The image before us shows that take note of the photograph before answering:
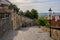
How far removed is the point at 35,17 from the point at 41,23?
5596 millimetres

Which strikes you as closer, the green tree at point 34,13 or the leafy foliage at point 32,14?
the leafy foliage at point 32,14

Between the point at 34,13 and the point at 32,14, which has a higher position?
the point at 34,13

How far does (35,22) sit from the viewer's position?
95.8 feet

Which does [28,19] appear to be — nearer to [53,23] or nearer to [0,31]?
[53,23]

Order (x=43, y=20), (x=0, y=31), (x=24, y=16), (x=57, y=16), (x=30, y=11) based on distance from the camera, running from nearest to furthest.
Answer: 1. (x=0, y=31)
2. (x=57, y=16)
3. (x=43, y=20)
4. (x=24, y=16)
5. (x=30, y=11)

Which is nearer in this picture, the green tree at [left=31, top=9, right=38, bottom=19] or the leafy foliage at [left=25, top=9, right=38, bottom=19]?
the leafy foliage at [left=25, top=9, right=38, bottom=19]

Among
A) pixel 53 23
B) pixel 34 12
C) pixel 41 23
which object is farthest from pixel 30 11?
pixel 53 23

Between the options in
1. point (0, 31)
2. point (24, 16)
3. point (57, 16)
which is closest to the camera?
point (0, 31)

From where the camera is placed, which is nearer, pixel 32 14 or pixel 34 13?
pixel 32 14

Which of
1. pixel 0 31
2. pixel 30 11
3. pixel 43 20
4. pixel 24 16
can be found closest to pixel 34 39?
pixel 0 31

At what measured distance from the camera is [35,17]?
3092 cm

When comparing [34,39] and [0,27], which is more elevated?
[0,27]

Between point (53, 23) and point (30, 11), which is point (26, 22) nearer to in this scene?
point (30, 11)

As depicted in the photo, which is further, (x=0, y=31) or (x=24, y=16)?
(x=24, y=16)
